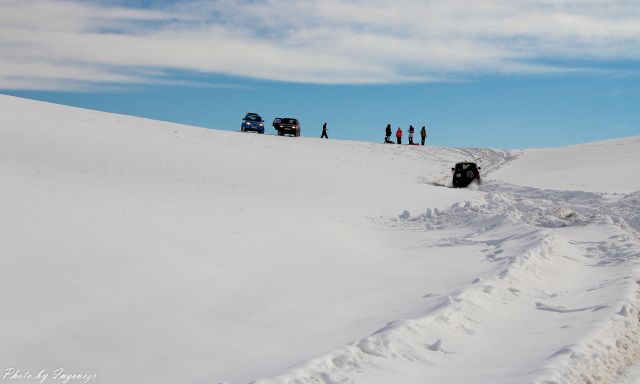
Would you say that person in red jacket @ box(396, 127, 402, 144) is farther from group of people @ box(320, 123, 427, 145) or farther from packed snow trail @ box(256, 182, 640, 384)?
packed snow trail @ box(256, 182, 640, 384)

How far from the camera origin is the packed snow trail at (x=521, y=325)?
6.23 metres

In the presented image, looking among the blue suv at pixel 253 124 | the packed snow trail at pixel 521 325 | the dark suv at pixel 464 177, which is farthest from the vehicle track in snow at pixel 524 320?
the blue suv at pixel 253 124

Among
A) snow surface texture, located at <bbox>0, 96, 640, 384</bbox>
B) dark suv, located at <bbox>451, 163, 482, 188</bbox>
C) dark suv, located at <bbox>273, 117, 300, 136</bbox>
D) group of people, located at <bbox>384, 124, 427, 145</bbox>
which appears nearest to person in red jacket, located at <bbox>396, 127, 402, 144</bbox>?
group of people, located at <bbox>384, 124, 427, 145</bbox>

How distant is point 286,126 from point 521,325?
44.6 metres

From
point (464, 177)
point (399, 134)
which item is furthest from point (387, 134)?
point (464, 177)

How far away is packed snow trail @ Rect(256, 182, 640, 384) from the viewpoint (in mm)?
6234

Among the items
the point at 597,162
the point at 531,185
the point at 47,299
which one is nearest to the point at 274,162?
the point at 531,185

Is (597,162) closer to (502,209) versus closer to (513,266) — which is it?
(502,209)

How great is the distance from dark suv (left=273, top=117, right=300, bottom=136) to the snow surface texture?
29785 millimetres

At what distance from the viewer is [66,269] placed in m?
8.48

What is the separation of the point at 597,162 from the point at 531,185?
538 inches

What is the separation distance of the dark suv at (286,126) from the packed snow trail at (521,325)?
3737 cm

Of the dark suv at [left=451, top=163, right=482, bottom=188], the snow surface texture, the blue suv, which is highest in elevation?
the blue suv

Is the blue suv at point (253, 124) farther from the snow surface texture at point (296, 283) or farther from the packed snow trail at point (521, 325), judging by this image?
the packed snow trail at point (521, 325)
